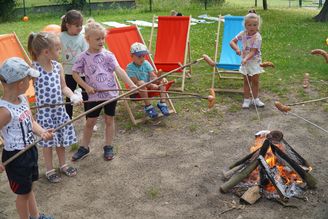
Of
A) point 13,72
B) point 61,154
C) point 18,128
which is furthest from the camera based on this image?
point 61,154

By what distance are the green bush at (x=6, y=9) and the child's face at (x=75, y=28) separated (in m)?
14.2

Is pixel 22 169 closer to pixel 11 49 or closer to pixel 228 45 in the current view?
pixel 11 49

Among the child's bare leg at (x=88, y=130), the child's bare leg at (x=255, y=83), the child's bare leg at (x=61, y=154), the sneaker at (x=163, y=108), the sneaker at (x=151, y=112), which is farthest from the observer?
the child's bare leg at (x=255, y=83)

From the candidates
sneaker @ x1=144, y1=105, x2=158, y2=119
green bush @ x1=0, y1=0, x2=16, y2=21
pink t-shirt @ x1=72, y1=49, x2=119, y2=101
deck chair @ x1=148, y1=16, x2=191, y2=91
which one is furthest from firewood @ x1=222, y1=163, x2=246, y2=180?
green bush @ x1=0, y1=0, x2=16, y2=21

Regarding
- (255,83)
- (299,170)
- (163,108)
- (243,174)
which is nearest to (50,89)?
(243,174)

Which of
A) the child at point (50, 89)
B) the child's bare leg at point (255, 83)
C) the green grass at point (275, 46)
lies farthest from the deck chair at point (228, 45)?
the child at point (50, 89)

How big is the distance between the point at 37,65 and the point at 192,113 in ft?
9.20

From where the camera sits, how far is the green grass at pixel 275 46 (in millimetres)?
7345

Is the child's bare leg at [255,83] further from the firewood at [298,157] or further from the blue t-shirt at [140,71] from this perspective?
the firewood at [298,157]

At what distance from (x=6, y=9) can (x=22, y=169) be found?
16.2 m

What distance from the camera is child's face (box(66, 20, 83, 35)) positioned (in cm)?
501

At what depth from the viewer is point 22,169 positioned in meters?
3.32

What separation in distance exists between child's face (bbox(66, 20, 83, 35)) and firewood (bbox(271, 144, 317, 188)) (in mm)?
2533

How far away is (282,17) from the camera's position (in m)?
17.0
